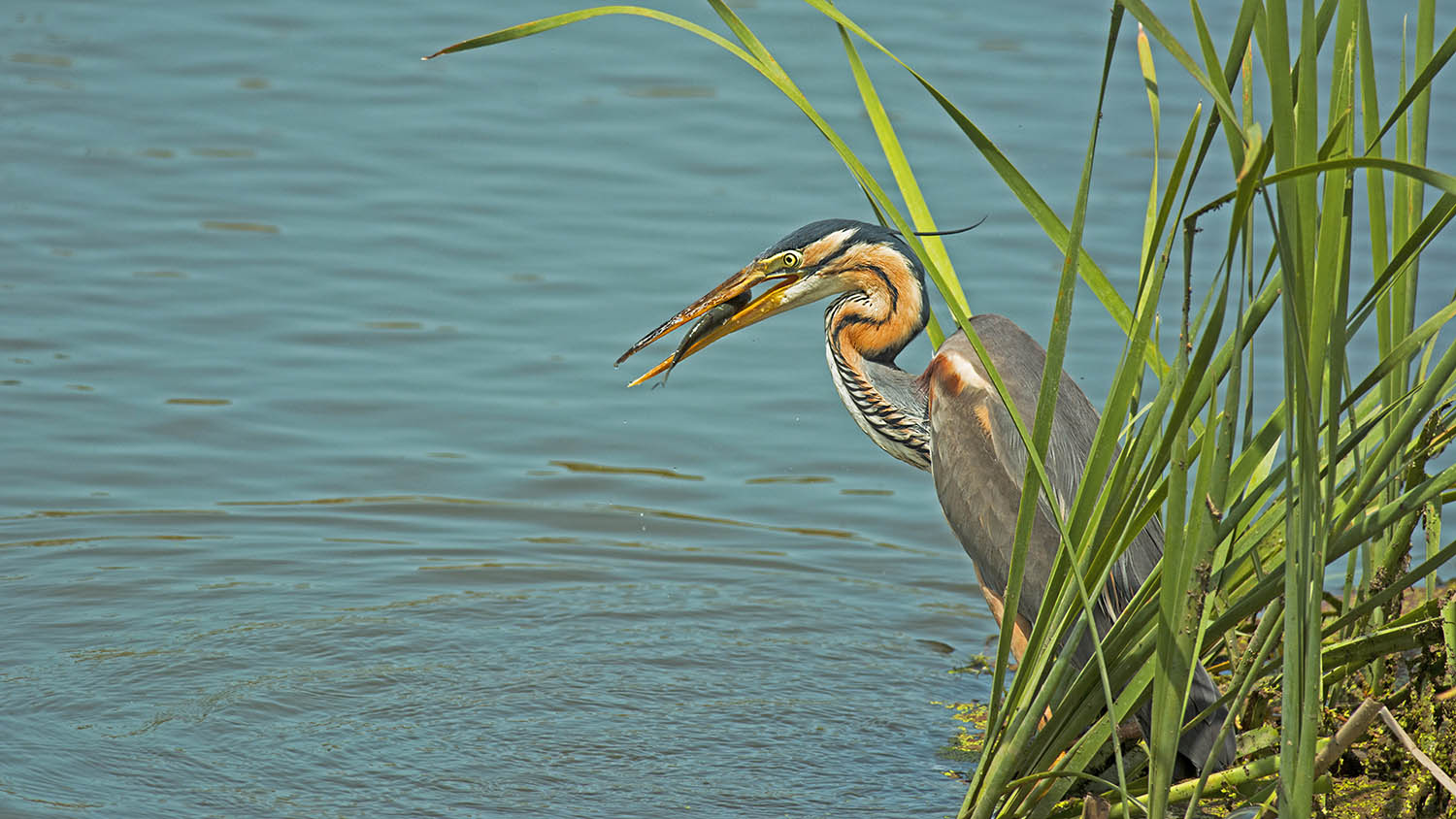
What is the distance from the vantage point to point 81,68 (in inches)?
351

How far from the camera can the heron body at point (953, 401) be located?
12.4 ft

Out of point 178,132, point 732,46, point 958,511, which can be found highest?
point 732,46

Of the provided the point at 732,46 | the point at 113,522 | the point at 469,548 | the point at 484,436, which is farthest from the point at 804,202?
the point at 732,46

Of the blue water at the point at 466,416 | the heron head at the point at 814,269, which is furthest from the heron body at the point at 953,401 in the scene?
the blue water at the point at 466,416

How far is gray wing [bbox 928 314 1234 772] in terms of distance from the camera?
12.7 ft

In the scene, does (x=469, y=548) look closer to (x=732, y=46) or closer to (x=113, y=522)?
(x=113, y=522)

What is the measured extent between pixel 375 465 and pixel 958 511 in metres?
2.67

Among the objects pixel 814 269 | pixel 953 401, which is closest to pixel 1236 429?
pixel 953 401

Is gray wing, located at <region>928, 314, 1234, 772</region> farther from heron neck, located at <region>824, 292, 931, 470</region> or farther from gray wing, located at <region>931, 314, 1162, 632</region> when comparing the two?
heron neck, located at <region>824, 292, 931, 470</region>

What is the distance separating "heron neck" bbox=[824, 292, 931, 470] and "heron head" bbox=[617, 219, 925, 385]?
8 centimetres

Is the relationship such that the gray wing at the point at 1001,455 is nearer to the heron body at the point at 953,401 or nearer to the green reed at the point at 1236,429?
the heron body at the point at 953,401

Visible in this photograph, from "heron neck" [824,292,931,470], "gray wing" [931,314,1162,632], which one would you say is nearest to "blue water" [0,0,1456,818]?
"gray wing" [931,314,1162,632]

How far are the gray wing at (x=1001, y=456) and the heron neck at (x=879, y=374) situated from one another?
0.27m

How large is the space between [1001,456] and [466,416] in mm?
2926
